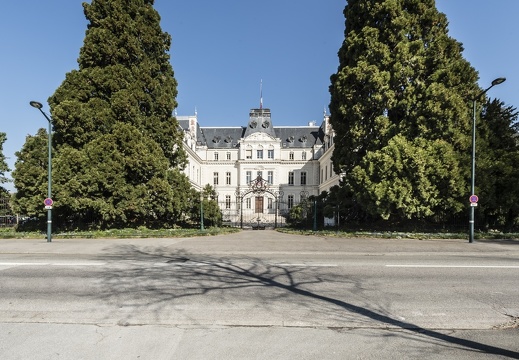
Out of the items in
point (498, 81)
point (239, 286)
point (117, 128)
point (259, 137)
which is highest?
point (259, 137)

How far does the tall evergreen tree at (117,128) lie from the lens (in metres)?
18.1

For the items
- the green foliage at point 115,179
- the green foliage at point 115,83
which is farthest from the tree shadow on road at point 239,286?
the green foliage at point 115,83

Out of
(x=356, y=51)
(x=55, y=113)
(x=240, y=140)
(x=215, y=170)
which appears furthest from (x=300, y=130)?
(x=55, y=113)

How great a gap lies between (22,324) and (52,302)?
98 centimetres

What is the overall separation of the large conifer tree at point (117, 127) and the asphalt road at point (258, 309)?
9291 mm

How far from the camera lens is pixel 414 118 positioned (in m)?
17.9

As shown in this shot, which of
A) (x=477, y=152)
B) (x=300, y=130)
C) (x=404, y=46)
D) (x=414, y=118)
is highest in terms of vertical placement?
(x=300, y=130)

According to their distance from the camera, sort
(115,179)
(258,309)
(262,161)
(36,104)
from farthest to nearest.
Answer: (262,161), (115,179), (36,104), (258,309)

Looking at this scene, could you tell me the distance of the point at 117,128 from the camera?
61.5 feet

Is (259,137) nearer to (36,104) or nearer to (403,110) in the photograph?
(403,110)

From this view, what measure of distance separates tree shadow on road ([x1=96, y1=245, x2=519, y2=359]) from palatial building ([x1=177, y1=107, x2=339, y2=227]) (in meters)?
48.4

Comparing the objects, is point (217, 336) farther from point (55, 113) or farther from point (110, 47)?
point (110, 47)

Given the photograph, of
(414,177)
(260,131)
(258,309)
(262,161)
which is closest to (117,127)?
(258,309)

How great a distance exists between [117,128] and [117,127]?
0.20 feet
